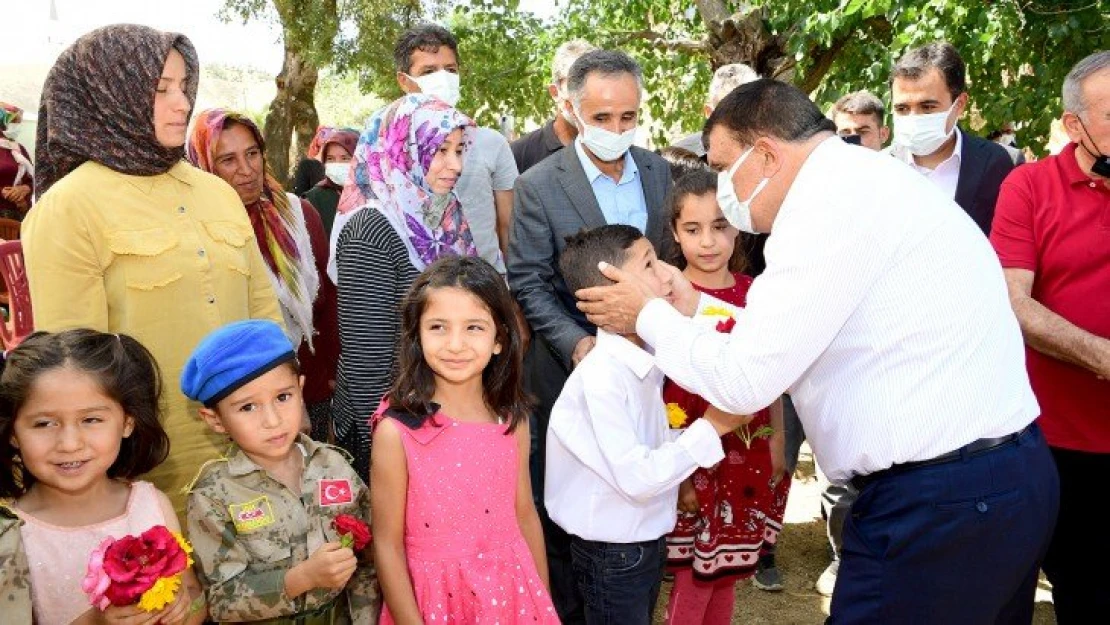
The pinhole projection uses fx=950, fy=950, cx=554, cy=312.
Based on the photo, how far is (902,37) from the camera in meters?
6.36

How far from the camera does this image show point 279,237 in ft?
12.6

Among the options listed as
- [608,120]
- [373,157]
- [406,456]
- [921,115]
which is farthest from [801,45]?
[406,456]

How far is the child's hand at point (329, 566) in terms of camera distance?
7.57 feet

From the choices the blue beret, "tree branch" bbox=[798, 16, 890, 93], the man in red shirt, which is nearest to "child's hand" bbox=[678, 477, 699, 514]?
the man in red shirt

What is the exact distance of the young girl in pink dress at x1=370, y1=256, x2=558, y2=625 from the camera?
2.54 meters

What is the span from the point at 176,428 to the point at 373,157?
45.1 inches

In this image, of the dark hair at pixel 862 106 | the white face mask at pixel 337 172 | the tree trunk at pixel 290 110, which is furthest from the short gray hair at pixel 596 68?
the tree trunk at pixel 290 110

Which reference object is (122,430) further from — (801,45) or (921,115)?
(801,45)

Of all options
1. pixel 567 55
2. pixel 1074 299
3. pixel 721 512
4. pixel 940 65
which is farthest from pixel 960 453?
pixel 567 55

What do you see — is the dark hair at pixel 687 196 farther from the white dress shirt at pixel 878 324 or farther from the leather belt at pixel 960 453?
the leather belt at pixel 960 453

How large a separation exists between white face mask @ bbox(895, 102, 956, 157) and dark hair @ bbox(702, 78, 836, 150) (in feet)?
6.84

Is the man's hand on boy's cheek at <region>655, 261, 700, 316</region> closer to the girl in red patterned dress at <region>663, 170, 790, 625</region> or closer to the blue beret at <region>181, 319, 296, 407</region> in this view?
the girl in red patterned dress at <region>663, 170, 790, 625</region>

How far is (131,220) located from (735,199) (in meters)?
1.62

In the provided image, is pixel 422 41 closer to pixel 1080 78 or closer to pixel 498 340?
pixel 498 340
